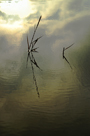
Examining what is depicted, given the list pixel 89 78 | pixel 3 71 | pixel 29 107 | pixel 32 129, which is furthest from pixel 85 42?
pixel 32 129

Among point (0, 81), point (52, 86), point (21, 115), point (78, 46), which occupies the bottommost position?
point (21, 115)

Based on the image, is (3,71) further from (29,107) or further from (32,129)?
(32,129)

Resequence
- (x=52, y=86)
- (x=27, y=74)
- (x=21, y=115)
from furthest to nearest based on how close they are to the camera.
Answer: (x=27, y=74), (x=52, y=86), (x=21, y=115)

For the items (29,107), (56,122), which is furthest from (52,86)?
(56,122)

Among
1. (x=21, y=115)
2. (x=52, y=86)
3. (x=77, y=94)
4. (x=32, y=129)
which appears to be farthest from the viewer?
(x=52, y=86)

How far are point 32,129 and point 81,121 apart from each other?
0.38 meters

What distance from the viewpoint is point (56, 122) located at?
53.6 inches

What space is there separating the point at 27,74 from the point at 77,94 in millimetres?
630

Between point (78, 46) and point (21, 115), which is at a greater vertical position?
point (78, 46)

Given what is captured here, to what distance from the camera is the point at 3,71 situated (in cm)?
204

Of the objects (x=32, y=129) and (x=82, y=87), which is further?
(x=82, y=87)

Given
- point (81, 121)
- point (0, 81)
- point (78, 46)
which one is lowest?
point (81, 121)

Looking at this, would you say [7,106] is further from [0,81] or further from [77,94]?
[77,94]

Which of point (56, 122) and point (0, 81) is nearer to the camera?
point (56, 122)
